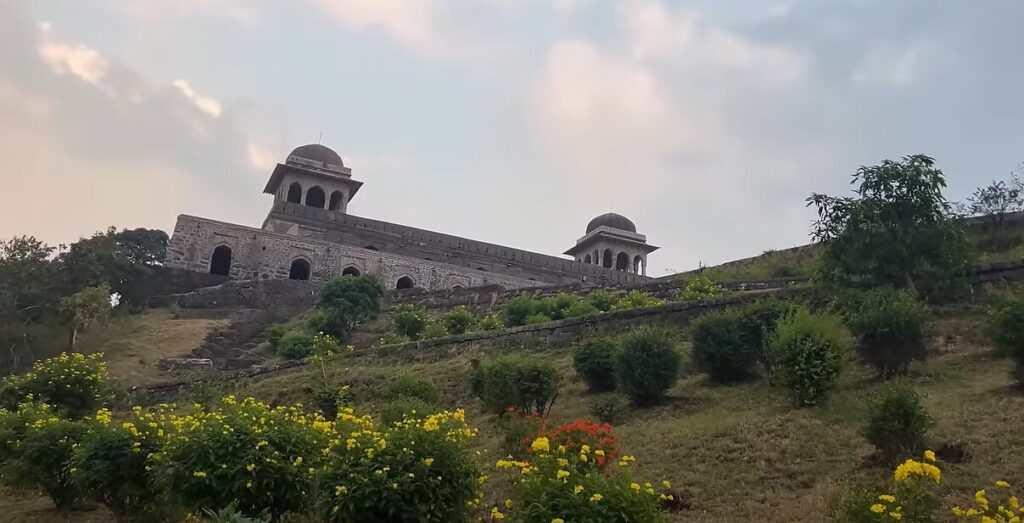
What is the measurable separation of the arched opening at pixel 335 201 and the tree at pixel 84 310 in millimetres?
17471

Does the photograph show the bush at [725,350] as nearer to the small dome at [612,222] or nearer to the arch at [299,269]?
the arch at [299,269]

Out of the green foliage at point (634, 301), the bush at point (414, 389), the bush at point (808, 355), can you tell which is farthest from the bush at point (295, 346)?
the bush at point (808, 355)

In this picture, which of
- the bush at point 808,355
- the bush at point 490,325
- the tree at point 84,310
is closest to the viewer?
the bush at point 808,355

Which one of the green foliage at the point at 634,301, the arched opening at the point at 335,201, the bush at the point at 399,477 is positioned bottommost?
the bush at the point at 399,477

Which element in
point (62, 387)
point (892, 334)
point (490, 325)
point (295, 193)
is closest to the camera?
point (892, 334)

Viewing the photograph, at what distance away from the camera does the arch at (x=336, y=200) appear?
41812 millimetres

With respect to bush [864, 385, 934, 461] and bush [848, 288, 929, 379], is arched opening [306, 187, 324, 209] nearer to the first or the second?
bush [848, 288, 929, 379]

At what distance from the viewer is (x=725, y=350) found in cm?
1362

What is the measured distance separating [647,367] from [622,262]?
34077 millimetres

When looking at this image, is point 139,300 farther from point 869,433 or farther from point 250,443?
point 869,433

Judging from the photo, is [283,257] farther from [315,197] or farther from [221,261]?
[315,197]

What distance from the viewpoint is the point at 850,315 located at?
45.2 feet

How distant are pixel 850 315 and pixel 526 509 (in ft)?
29.3

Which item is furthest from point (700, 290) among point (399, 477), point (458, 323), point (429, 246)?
point (429, 246)
